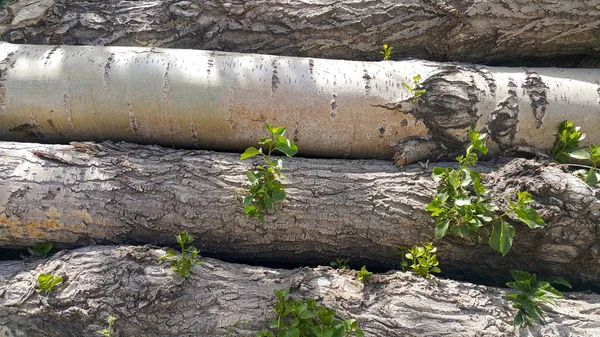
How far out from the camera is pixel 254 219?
2.20 metres

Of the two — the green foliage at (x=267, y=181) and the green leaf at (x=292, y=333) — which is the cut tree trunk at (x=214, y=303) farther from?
the green foliage at (x=267, y=181)

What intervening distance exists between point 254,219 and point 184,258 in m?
0.36

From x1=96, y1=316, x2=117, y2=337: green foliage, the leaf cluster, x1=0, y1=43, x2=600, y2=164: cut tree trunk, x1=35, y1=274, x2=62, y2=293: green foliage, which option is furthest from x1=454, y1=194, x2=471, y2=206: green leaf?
x1=35, y1=274, x2=62, y2=293: green foliage

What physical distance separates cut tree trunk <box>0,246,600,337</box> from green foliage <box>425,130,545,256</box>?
0.25 m

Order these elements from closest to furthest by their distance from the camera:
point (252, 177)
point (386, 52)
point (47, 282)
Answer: point (47, 282), point (252, 177), point (386, 52)

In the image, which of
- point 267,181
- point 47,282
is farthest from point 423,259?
point 47,282

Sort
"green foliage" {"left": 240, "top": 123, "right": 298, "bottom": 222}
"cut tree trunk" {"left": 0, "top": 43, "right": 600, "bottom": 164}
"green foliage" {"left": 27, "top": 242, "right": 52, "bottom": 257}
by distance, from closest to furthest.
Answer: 1. "green foliage" {"left": 240, "top": 123, "right": 298, "bottom": 222}
2. "green foliage" {"left": 27, "top": 242, "right": 52, "bottom": 257}
3. "cut tree trunk" {"left": 0, "top": 43, "right": 600, "bottom": 164}

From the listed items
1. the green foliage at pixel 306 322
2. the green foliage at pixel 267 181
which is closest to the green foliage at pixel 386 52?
the green foliage at pixel 267 181

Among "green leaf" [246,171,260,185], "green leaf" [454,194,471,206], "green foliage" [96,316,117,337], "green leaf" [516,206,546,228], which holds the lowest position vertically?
"green foliage" [96,316,117,337]

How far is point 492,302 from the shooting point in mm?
2041

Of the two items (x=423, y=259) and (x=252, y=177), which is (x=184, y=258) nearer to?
(x=252, y=177)

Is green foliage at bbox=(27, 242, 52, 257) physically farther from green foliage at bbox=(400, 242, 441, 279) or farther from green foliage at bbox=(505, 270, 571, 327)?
green foliage at bbox=(505, 270, 571, 327)

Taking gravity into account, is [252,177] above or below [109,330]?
above

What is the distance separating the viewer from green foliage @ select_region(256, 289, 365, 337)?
6.11 ft
